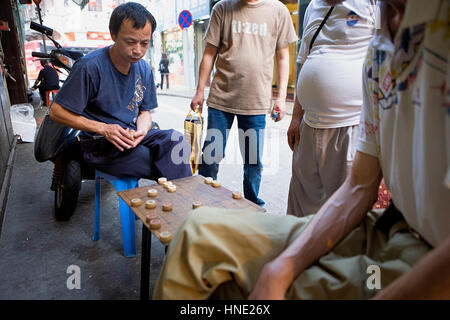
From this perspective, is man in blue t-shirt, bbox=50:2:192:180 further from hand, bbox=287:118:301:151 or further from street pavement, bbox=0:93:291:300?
hand, bbox=287:118:301:151

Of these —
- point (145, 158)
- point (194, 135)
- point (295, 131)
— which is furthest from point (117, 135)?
point (295, 131)

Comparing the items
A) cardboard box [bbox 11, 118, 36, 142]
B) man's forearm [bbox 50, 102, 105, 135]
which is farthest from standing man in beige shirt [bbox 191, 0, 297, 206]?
cardboard box [bbox 11, 118, 36, 142]

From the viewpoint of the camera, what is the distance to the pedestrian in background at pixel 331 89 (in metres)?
1.75

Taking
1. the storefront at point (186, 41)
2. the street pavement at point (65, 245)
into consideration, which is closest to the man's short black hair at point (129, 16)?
the street pavement at point (65, 245)

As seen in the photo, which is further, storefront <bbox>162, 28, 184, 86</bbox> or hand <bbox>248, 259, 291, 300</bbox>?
storefront <bbox>162, 28, 184, 86</bbox>

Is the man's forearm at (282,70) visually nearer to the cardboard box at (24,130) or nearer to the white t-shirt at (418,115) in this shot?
the white t-shirt at (418,115)

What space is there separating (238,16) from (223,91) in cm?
58

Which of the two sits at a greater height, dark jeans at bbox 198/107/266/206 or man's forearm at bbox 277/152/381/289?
man's forearm at bbox 277/152/381/289

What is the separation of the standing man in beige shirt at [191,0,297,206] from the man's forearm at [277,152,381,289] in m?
1.69

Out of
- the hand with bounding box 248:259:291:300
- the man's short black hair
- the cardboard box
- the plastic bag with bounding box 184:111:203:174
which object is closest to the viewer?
the hand with bounding box 248:259:291:300

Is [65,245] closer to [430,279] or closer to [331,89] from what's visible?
[331,89]

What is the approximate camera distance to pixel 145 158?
2.32m

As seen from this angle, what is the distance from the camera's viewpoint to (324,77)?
1.78 metres

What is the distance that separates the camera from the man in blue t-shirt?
2.16 meters
